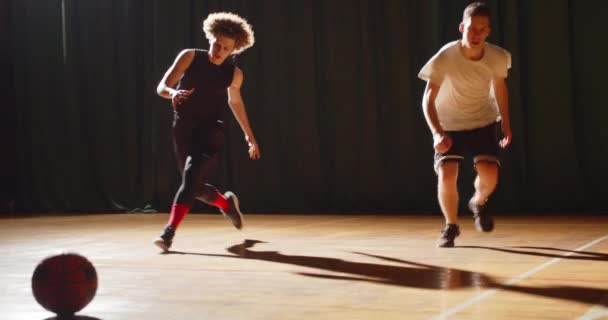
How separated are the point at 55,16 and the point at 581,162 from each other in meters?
5.84

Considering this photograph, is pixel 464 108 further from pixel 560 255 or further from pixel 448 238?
pixel 560 255

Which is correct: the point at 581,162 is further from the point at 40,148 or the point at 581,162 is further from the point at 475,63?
the point at 40,148

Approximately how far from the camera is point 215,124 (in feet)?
16.3

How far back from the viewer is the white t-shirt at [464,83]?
454cm

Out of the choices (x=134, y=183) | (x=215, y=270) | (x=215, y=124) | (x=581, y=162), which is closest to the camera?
(x=215, y=270)

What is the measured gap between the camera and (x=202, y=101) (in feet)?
16.3

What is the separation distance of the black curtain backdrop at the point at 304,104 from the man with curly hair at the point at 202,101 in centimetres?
313

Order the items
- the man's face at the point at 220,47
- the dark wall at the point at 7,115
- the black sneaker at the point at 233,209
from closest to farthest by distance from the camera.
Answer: the man's face at the point at 220,47
the black sneaker at the point at 233,209
the dark wall at the point at 7,115

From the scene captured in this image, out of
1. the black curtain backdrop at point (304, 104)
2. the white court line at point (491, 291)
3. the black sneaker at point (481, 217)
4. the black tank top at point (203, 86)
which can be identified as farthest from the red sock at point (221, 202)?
the black curtain backdrop at point (304, 104)

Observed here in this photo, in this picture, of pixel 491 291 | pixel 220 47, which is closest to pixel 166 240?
pixel 220 47

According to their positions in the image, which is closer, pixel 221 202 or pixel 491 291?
pixel 491 291

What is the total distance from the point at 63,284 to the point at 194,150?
95.0 inches

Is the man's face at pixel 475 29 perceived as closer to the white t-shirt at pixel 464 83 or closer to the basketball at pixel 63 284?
the white t-shirt at pixel 464 83

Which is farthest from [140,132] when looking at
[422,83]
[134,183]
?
[422,83]
